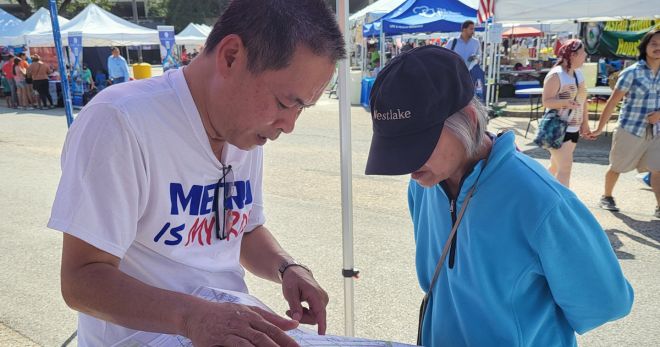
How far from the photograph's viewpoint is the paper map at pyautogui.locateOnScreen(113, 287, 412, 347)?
109 cm

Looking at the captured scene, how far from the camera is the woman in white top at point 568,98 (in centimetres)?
495

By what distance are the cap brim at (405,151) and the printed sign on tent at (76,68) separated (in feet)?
51.7

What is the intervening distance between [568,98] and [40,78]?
607 inches

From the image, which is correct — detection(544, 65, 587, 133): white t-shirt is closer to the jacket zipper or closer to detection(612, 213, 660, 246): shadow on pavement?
detection(612, 213, 660, 246): shadow on pavement

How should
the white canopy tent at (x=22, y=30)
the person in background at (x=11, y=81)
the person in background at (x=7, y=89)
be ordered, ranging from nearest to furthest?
the person in background at (x=11, y=81) → the person in background at (x=7, y=89) → the white canopy tent at (x=22, y=30)

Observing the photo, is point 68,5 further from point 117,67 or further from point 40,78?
point 117,67

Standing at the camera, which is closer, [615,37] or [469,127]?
[469,127]

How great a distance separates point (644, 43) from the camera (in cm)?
488

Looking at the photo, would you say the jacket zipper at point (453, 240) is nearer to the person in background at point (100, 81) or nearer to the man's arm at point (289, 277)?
the man's arm at point (289, 277)

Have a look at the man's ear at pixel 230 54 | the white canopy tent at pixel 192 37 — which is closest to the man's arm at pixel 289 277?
the man's ear at pixel 230 54

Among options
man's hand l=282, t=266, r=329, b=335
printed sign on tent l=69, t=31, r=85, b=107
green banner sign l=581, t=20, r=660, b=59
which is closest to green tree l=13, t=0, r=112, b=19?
printed sign on tent l=69, t=31, r=85, b=107

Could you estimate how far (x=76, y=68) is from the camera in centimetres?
1528

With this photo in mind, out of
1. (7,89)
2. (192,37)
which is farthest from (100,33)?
(192,37)

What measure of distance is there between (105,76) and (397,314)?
18.8 metres
